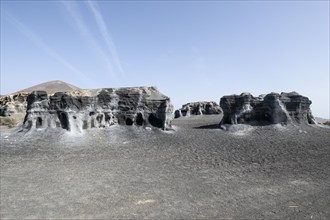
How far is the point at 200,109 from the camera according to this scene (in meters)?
61.2

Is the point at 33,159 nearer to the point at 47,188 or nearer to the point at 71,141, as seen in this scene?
the point at 71,141

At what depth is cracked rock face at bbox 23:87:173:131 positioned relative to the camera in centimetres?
2320

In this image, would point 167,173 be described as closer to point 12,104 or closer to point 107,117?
point 107,117

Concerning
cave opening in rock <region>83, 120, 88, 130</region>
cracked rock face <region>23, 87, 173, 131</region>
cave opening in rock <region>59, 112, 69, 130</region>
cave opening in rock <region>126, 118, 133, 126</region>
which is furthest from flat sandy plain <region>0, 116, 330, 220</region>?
cracked rock face <region>23, 87, 173, 131</region>

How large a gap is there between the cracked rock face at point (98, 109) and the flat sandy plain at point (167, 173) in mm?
1101

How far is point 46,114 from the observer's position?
23359 mm

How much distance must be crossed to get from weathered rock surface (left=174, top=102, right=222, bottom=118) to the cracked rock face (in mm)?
35010

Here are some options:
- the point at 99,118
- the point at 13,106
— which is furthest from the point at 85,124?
the point at 13,106

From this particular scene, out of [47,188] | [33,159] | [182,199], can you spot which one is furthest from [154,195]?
[33,159]

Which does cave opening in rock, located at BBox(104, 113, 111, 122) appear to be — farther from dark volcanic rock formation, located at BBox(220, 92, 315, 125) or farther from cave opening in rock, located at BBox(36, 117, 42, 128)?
dark volcanic rock formation, located at BBox(220, 92, 315, 125)

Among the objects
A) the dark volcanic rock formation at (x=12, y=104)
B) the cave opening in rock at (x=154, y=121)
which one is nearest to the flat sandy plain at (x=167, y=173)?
the cave opening in rock at (x=154, y=121)

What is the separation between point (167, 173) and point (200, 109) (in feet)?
154

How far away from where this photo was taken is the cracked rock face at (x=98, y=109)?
76.1 ft

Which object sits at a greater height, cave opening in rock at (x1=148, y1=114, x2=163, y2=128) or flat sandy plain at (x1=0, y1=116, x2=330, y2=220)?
cave opening in rock at (x1=148, y1=114, x2=163, y2=128)
